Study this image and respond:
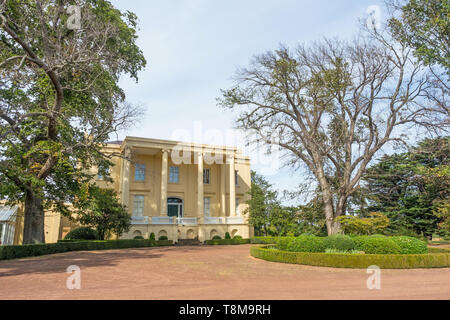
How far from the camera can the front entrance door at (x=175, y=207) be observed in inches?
1289

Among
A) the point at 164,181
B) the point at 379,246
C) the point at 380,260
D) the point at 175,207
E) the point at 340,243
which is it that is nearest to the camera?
the point at 380,260

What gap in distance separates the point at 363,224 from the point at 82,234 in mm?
19400

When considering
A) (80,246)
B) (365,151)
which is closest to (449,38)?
(365,151)

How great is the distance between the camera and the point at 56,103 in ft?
48.4

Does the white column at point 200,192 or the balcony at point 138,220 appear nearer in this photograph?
the balcony at point 138,220

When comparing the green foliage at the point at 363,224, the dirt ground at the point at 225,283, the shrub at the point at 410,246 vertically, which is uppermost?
the green foliage at the point at 363,224

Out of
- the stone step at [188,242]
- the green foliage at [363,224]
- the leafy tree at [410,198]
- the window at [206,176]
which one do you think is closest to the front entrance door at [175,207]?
the window at [206,176]

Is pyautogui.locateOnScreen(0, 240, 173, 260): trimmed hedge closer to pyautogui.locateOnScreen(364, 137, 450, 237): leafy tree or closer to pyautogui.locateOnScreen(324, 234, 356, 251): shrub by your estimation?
pyautogui.locateOnScreen(324, 234, 356, 251): shrub

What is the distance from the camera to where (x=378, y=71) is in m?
19.4

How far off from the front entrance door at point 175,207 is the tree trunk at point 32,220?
15601 millimetres

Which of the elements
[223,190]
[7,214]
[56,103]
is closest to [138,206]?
[223,190]

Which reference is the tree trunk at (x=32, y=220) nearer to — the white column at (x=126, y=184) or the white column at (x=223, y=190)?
the white column at (x=126, y=184)

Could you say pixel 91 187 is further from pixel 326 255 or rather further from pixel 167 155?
pixel 326 255

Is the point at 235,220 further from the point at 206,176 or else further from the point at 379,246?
the point at 379,246
